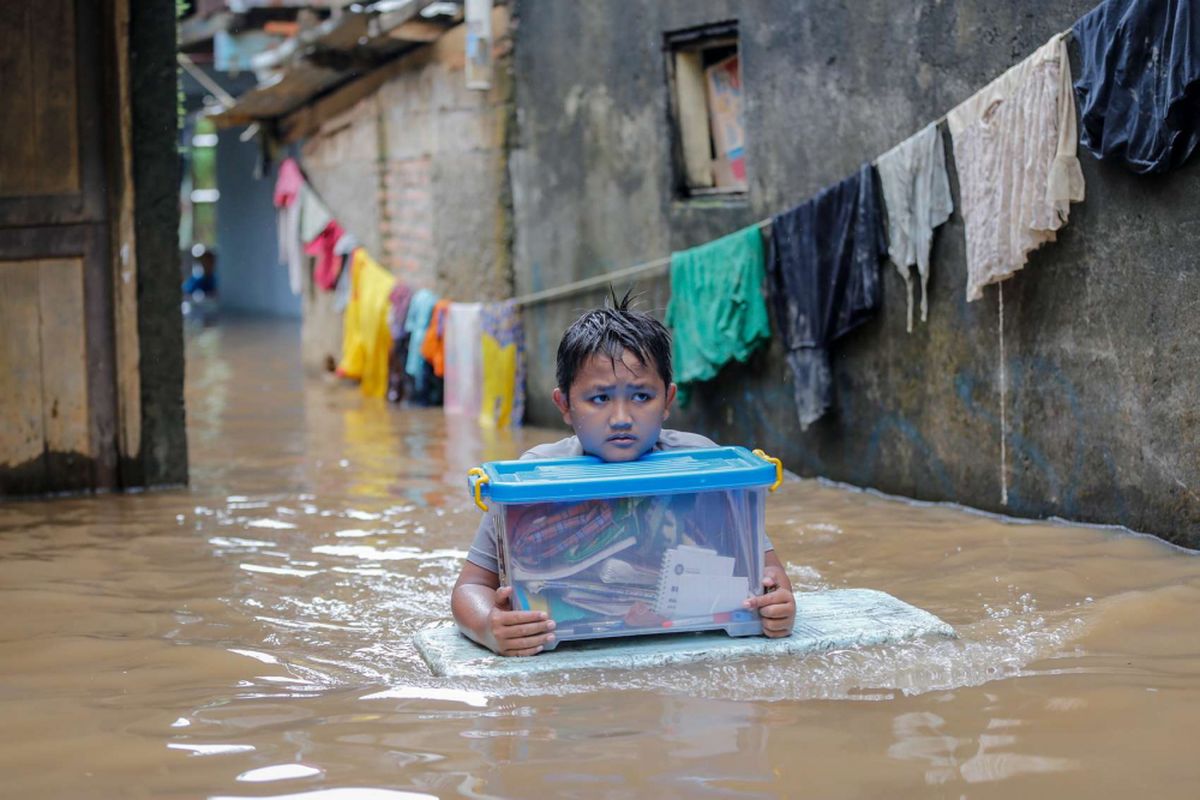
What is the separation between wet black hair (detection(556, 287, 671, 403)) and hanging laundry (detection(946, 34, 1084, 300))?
2.19m

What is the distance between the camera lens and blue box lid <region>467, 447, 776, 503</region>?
10.9 ft

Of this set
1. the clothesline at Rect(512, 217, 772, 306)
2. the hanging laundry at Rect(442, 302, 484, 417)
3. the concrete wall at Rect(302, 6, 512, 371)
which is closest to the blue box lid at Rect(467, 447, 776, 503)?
the clothesline at Rect(512, 217, 772, 306)

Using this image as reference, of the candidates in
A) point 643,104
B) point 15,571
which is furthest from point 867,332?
point 15,571

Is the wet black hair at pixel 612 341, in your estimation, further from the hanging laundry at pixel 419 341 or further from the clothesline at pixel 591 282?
the hanging laundry at pixel 419 341

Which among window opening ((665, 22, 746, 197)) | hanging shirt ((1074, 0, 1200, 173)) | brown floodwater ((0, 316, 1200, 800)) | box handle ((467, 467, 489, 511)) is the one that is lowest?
brown floodwater ((0, 316, 1200, 800))

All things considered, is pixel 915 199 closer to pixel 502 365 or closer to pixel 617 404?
pixel 617 404

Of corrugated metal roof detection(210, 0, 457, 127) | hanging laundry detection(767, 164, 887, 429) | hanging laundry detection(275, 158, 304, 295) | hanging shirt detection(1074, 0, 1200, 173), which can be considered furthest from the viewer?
hanging laundry detection(275, 158, 304, 295)

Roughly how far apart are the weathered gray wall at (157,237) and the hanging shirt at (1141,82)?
4.29 m

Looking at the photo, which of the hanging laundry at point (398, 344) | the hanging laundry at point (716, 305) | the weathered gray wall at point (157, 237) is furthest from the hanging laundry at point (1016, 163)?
the hanging laundry at point (398, 344)

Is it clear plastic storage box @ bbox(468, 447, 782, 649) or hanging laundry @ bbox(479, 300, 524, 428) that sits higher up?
hanging laundry @ bbox(479, 300, 524, 428)

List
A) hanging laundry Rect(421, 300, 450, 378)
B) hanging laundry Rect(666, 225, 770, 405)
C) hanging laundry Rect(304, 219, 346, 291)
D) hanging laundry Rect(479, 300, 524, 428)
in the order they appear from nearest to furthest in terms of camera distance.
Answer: hanging laundry Rect(666, 225, 770, 405), hanging laundry Rect(479, 300, 524, 428), hanging laundry Rect(421, 300, 450, 378), hanging laundry Rect(304, 219, 346, 291)

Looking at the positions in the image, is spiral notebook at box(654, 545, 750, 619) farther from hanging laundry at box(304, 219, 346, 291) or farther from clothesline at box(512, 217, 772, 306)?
hanging laundry at box(304, 219, 346, 291)

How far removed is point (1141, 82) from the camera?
15.8ft

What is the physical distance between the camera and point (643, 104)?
27.8 ft
